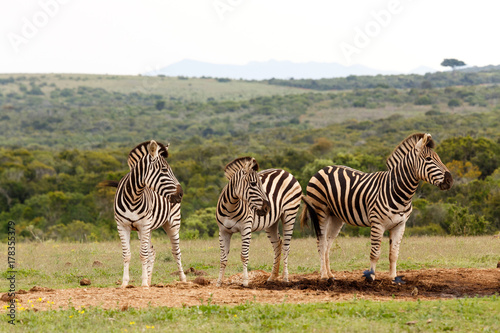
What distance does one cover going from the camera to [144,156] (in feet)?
35.9

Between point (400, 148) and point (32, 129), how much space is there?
3467 inches

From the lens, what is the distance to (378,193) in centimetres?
1173

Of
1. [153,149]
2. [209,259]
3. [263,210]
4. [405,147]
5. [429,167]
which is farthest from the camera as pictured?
[209,259]

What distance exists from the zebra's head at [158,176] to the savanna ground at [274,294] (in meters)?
1.72

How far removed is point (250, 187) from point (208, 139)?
6554 centimetres

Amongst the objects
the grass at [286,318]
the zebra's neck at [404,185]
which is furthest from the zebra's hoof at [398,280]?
the grass at [286,318]

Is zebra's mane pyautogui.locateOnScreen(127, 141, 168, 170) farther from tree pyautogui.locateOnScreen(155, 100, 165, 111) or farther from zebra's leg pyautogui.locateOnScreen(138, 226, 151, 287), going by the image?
tree pyautogui.locateOnScreen(155, 100, 165, 111)

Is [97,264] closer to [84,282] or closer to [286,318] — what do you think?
[84,282]

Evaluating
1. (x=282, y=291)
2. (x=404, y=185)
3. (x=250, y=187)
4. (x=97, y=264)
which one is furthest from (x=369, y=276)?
(x=97, y=264)

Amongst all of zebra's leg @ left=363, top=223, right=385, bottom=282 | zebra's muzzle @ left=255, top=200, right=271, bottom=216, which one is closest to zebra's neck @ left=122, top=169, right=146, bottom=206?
zebra's muzzle @ left=255, top=200, right=271, bottom=216

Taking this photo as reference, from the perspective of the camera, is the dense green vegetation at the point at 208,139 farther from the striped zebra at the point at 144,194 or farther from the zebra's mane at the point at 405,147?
the striped zebra at the point at 144,194

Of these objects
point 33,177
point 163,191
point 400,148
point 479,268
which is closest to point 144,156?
point 163,191

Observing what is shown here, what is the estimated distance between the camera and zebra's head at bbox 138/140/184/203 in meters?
10.6

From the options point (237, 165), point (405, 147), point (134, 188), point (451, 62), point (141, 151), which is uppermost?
point (451, 62)
